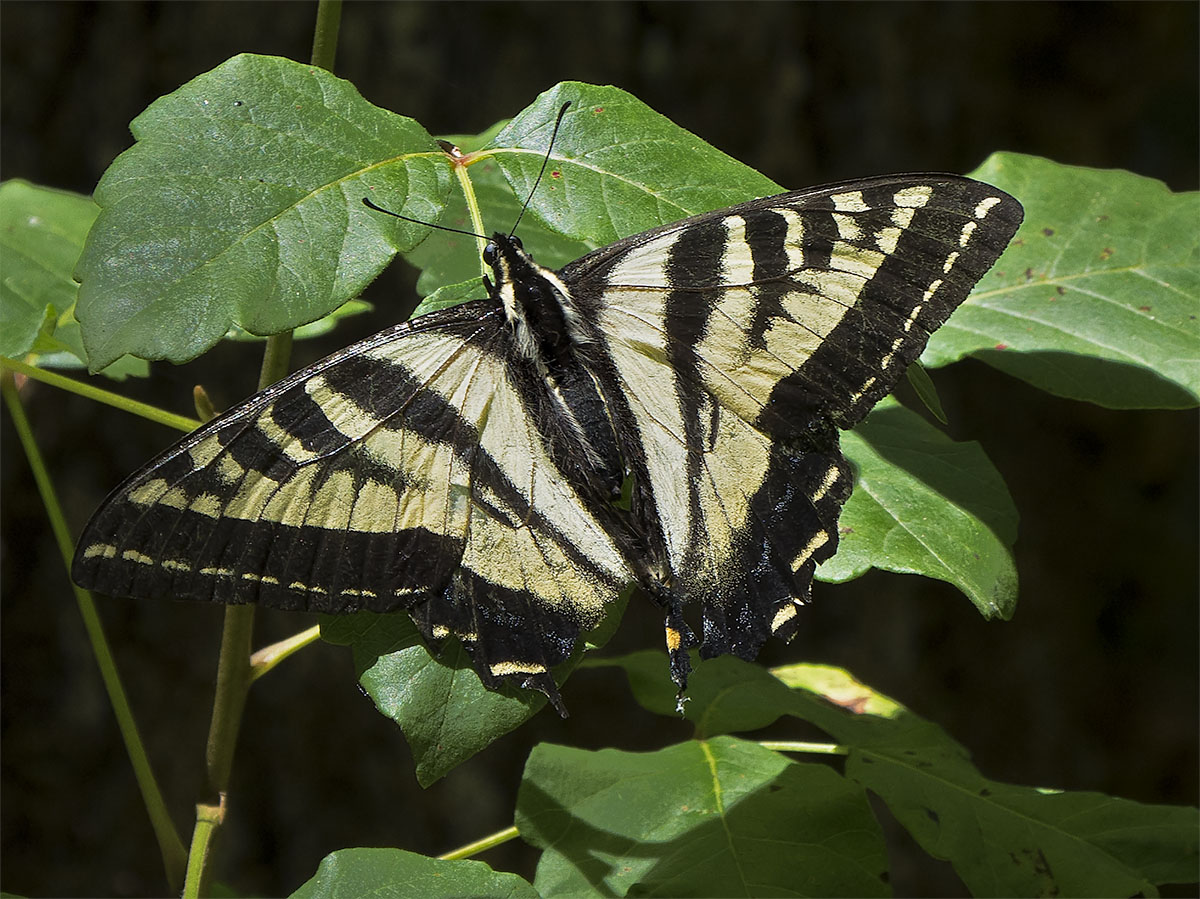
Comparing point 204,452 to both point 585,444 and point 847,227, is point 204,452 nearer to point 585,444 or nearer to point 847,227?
point 585,444

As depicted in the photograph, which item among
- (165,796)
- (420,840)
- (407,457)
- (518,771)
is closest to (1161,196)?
(407,457)

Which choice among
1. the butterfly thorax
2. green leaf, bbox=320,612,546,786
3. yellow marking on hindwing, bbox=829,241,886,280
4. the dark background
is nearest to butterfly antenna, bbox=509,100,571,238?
the butterfly thorax

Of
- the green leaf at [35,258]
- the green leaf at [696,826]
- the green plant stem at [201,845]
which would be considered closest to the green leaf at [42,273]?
the green leaf at [35,258]

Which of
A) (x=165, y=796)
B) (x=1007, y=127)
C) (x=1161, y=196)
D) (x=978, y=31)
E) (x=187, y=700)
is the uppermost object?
(x=1161, y=196)

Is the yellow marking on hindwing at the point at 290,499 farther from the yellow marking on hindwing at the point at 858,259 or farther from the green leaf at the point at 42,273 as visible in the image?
the yellow marking on hindwing at the point at 858,259

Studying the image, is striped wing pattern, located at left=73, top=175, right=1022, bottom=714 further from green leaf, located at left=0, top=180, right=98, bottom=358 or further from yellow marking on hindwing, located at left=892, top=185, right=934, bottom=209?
green leaf, located at left=0, top=180, right=98, bottom=358

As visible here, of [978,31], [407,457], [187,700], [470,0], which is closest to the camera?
[407,457]

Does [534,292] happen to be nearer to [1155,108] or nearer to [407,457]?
[407,457]
